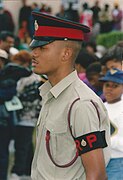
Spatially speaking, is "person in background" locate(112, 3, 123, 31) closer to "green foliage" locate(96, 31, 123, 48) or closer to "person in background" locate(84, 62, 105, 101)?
"green foliage" locate(96, 31, 123, 48)

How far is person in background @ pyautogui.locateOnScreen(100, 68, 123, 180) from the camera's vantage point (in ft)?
8.65

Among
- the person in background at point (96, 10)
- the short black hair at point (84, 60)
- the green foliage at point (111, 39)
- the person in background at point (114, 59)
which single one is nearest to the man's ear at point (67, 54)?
the person in background at point (114, 59)

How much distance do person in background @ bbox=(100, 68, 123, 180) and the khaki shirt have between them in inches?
4.1

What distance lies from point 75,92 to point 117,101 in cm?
177

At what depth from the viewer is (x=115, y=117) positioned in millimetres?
3529

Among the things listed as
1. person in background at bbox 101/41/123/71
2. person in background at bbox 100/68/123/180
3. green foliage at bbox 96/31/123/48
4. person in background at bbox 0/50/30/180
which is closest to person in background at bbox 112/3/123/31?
green foliage at bbox 96/31/123/48

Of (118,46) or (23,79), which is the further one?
(23,79)

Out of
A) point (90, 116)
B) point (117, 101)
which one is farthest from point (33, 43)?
point (117, 101)

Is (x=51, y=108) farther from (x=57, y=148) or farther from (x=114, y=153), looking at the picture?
(x=114, y=153)

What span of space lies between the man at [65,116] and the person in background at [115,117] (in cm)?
10

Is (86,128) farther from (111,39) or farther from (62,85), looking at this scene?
(111,39)

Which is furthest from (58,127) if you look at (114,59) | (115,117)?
(114,59)

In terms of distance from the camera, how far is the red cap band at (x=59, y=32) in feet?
8.26

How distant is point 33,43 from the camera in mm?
2555
